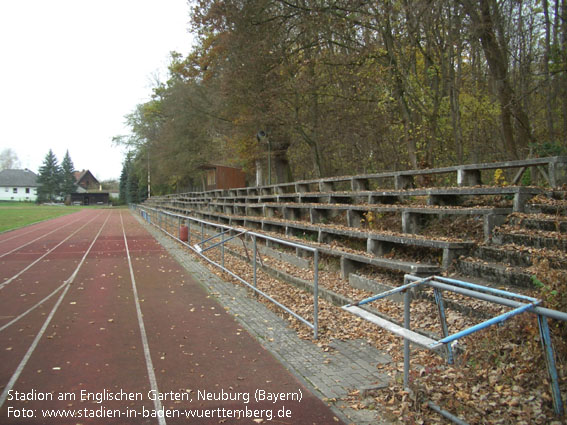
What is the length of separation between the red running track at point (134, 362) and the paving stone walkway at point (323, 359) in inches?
6.6

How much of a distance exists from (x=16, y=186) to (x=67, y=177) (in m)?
17.5

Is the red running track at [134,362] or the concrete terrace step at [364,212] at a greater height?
the concrete terrace step at [364,212]

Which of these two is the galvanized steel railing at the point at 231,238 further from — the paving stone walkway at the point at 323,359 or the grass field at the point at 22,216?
the grass field at the point at 22,216

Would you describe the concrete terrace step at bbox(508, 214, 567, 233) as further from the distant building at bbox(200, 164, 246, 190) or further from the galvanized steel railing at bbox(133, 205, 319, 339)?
the distant building at bbox(200, 164, 246, 190)

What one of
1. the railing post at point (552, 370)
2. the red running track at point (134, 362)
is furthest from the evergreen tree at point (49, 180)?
the railing post at point (552, 370)

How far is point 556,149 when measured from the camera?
10.2 meters

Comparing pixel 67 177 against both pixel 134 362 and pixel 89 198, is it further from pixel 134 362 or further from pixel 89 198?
pixel 134 362

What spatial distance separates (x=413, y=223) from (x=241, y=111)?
543 inches

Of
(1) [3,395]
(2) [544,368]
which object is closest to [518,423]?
(2) [544,368]

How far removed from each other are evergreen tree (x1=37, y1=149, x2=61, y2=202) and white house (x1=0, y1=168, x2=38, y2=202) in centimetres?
1546

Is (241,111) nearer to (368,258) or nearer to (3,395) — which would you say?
(368,258)

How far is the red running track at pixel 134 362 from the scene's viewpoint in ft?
13.5

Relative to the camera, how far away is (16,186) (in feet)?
356

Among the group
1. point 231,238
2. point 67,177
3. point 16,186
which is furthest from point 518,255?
point 16,186
